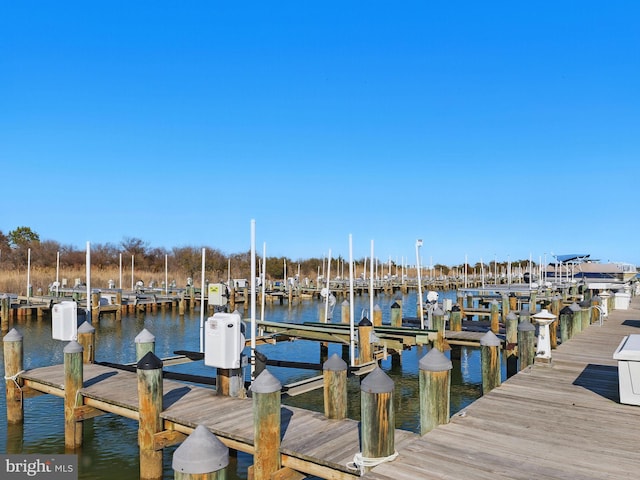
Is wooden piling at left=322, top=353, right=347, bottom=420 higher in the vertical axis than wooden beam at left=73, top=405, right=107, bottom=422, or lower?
higher

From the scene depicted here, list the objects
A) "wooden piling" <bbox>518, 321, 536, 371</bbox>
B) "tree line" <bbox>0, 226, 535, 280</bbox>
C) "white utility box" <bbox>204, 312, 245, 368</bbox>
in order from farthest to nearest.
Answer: "tree line" <bbox>0, 226, 535, 280</bbox> < "wooden piling" <bbox>518, 321, 536, 371</bbox> < "white utility box" <bbox>204, 312, 245, 368</bbox>

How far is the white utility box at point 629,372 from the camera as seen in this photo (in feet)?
22.5

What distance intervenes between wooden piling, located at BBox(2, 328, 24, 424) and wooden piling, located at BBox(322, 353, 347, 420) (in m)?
7.35

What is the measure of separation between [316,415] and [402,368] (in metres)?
11.5

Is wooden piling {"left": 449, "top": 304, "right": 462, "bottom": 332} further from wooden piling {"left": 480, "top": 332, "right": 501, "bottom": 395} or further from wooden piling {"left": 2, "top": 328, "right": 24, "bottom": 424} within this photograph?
wooden piling {"left": 2, "top": 328, "right": 24, "bottom": 424}

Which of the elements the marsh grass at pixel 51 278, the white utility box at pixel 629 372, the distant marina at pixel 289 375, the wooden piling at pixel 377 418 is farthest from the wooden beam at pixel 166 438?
the marsh grass at pixel 51 278

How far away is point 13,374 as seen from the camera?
35.2ft

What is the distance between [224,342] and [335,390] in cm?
233

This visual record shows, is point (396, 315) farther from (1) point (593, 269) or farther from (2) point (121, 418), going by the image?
(1) point (593, 269)

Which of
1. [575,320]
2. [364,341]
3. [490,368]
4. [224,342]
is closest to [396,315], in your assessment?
[364,341]

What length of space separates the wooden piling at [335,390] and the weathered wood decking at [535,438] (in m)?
1.28

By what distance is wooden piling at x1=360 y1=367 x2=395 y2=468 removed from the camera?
207 inches

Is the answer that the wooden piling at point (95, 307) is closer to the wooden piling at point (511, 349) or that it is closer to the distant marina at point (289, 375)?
the distant marina at point (289, 375)

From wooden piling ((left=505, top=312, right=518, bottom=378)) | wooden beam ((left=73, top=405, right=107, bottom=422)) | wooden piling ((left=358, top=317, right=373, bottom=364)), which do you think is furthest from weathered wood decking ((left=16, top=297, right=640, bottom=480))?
wooden piling ((left=358, top=317, right=373, bottom=364))
